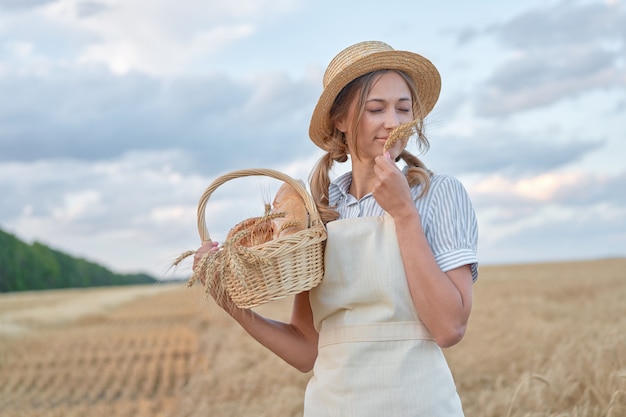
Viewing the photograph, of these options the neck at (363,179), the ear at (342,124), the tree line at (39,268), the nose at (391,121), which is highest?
the tree line at (39,268)

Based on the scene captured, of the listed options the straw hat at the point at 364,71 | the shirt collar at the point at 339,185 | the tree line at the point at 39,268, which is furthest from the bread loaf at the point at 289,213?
the tree line at the point at 39,268

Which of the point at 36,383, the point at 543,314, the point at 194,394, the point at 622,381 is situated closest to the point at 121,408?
the point at 194,394

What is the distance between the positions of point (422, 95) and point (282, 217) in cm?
74

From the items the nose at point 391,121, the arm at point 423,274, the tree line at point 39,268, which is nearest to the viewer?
the arm at point 423,274

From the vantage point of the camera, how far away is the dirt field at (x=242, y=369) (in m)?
4.51

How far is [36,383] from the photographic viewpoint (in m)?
9.17

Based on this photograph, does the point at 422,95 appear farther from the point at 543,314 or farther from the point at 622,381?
the point at 543,314

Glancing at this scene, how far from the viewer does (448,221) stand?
228 centimetres

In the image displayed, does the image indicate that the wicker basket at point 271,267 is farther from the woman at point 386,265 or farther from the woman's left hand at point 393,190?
the woman's left hand at point 393,190

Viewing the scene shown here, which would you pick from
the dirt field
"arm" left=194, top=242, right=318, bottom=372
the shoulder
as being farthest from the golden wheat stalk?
the dirt field

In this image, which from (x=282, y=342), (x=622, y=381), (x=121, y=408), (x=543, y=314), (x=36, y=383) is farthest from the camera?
(x=543, y=314)

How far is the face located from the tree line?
62435mm

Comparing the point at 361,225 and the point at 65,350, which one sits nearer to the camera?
the point at 361,225

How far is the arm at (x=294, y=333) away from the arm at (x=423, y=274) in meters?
0.54
